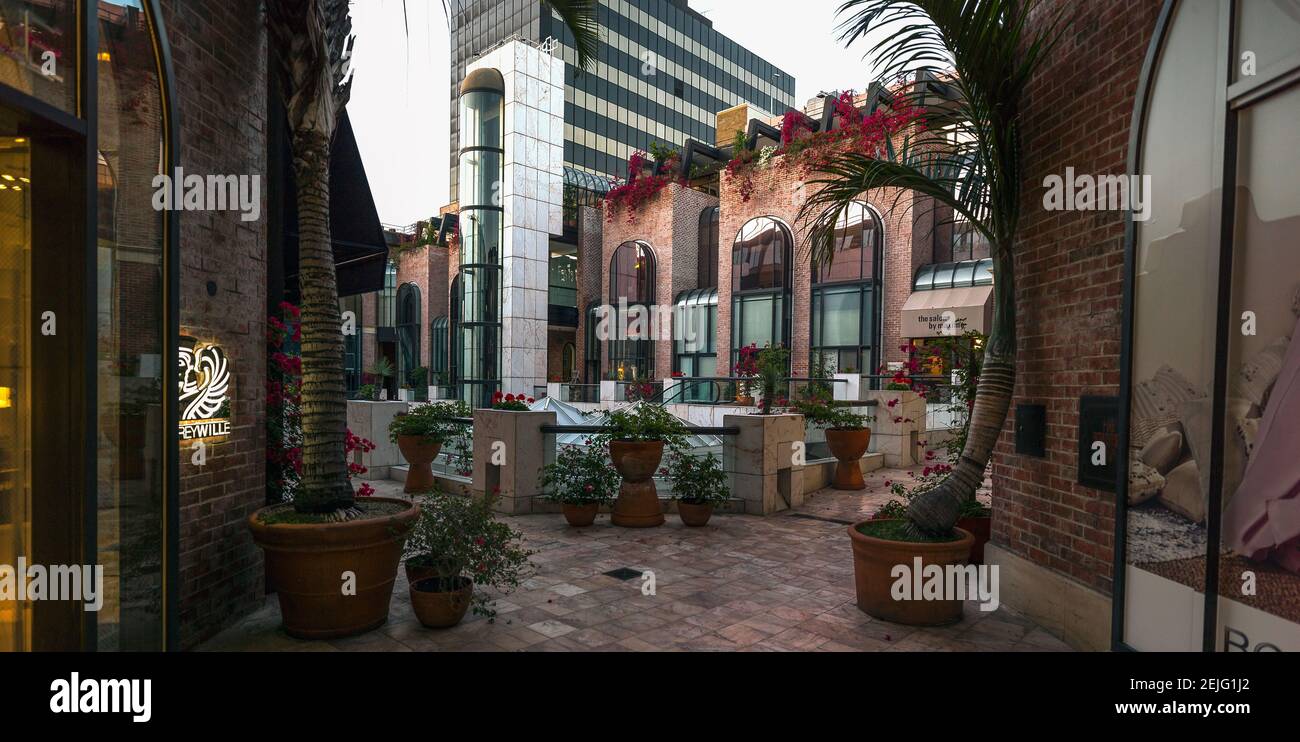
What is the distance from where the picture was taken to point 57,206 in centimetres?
291

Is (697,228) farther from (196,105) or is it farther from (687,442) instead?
(196,105)

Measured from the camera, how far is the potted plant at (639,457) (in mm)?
7766

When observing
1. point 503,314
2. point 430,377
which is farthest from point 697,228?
point 430,377

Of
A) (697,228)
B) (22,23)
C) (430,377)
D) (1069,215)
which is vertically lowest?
(430,377)

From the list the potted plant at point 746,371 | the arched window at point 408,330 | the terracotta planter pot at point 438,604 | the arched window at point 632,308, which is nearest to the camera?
the terracotta planter pot at point 438,604

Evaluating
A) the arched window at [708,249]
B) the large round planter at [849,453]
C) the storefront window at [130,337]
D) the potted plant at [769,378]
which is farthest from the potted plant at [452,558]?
the arched window at [708,249]

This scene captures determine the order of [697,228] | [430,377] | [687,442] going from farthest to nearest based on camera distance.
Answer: [430,377], [697,228], [687,442]

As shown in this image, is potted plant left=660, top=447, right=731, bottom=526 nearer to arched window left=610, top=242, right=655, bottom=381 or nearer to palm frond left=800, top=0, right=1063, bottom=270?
palm frond left=800, top=0, right=1063, bottom=270

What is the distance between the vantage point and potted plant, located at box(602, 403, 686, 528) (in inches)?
306

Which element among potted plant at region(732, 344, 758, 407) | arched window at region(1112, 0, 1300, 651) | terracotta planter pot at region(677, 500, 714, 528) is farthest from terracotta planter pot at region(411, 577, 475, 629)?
potted plant at region(732, 344, 758, 407)

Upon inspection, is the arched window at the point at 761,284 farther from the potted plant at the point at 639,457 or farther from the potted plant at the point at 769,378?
the potted plant at the point at 639,457

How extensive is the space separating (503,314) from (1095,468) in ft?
67.5

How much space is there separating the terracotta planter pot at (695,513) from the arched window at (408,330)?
31.2 m

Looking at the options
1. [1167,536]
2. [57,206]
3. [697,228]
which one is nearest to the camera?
[57,206]
